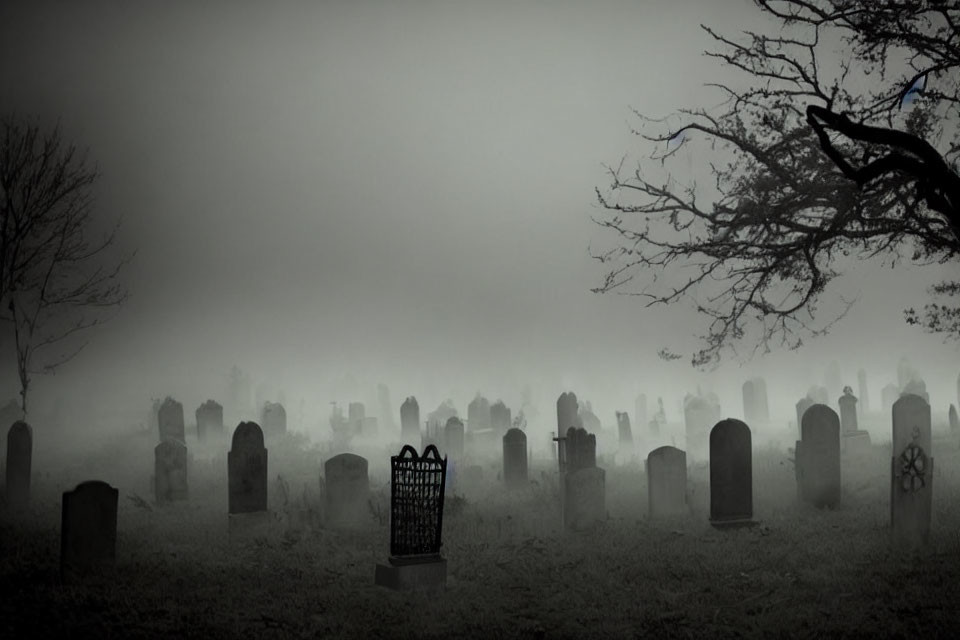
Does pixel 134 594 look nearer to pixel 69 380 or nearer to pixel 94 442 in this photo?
pixel 94 442

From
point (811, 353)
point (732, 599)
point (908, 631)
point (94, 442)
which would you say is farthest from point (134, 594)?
point (811, 353)

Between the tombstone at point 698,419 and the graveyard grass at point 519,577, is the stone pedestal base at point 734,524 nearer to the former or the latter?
the graveyard grass at point 519,577

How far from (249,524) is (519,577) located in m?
4.93

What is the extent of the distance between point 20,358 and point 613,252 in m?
15.4

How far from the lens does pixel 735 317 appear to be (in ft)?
34.5

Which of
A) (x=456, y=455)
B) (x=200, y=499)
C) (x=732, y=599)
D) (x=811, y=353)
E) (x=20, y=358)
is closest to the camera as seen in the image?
(x=732, y=599)

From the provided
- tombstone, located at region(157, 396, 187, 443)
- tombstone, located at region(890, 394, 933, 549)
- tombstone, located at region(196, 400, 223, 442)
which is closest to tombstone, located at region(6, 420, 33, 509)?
tombstone, located at region(157, 396, 187, 443)

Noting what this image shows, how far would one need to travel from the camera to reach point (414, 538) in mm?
8086

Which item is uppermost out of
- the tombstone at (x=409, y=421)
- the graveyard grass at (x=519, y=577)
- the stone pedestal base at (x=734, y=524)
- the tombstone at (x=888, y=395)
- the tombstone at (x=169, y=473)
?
the tombstone at (x=888, y=395)

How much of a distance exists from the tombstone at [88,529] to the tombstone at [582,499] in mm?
6413

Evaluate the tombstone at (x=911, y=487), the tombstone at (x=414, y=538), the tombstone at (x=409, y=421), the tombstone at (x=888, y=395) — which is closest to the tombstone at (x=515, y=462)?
the tombstone at (x=414, y=538)

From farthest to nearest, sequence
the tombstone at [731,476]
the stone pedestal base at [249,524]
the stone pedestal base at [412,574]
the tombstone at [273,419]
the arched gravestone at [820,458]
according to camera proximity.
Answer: the tombstone at [273,419] → the arched gravestone at [820,458] → the stone pedestal base at [249,524] → the tombstone at [731,476] → the stone pedestal base at [412,574]

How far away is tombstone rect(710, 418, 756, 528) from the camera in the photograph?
1005 cm

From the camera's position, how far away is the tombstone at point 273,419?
22672 millimetres
